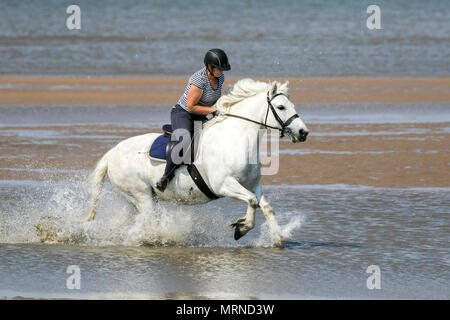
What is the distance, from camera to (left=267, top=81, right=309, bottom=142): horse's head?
31.6 ft

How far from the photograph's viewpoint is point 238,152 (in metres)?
9.68

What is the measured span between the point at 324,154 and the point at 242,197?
27.4 feet

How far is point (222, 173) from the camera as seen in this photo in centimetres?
973

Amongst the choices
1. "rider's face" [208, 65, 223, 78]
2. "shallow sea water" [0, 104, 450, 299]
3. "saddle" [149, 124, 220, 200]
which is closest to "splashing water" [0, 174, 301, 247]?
"shallow sea water" [0, 104, 450, 299]

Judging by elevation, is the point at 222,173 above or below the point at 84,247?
above

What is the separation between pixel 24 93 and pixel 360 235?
2086 cm

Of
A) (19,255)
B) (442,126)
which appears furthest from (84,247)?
(442,126)

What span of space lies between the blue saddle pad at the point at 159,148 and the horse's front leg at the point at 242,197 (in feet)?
3.17

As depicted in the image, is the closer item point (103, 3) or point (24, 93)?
point (24, 93)

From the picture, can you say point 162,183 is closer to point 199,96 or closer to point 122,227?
point 122,227

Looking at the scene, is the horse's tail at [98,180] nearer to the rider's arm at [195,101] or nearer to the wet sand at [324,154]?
the rider's arm at [195,101]

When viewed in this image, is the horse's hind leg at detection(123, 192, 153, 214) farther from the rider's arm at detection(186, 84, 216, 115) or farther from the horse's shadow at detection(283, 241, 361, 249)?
the horse's shadow at detection(283, 241, 361, 249)

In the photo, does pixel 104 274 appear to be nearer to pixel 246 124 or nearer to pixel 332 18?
pixel 246 124

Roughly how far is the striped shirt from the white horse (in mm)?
187
